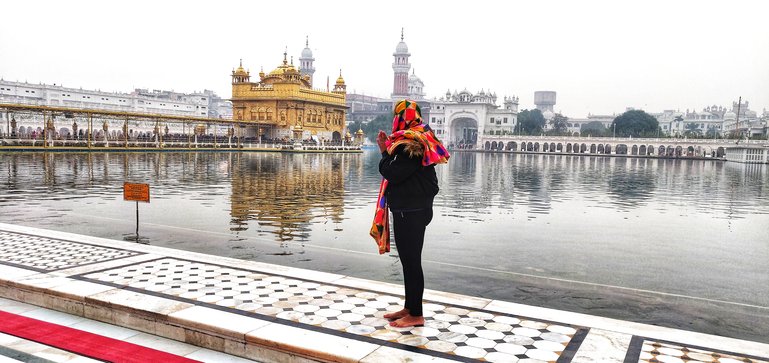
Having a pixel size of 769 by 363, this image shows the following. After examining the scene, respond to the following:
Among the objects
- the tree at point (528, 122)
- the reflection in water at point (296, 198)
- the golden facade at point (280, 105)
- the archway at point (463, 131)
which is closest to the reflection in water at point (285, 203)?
the reflection in water at point (296, 198)

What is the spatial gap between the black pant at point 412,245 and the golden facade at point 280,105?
5920 centimetres

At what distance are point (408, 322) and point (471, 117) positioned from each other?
114781 mm

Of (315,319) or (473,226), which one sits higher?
(315,319)

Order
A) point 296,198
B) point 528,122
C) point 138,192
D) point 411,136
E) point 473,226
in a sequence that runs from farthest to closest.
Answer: point 528,122 → point 296,198 → point 473,226 → point 138,192 → point 411,136

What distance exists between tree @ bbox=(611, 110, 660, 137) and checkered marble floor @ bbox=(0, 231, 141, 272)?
106351 millimetres

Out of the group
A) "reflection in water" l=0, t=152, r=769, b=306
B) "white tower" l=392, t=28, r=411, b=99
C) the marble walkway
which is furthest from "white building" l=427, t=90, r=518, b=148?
the marble walkway

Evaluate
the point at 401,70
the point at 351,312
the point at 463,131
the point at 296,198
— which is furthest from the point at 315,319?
the point at 401,70

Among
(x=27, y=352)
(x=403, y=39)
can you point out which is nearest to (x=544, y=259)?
(x=27, y=352)

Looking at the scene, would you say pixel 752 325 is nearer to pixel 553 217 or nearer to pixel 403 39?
pixel 553 217

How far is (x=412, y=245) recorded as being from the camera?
15.1 feet

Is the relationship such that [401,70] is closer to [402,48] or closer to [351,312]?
[402,48]

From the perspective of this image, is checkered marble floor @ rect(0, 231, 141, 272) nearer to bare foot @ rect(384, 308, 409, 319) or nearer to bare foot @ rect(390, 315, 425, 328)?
bare foot @ rect(384, 308, 409, 319)

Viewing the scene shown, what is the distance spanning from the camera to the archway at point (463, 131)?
4739 inches

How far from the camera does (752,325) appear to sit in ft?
17.8
